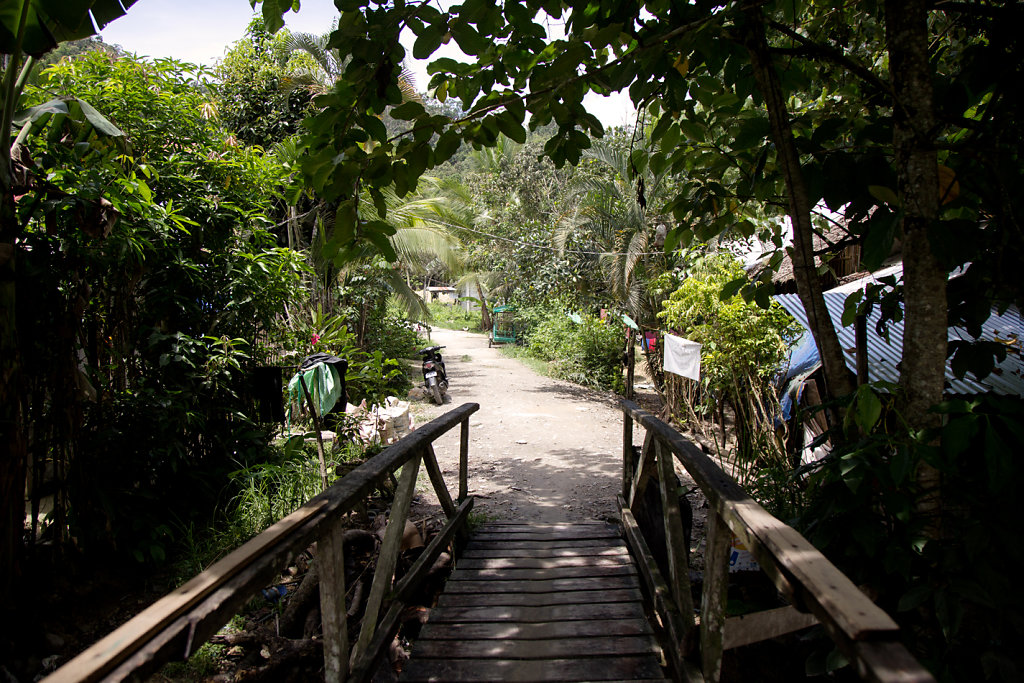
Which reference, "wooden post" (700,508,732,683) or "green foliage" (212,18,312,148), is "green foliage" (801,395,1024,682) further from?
"green foliage" (212,18,312,148)

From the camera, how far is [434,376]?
10594 mm

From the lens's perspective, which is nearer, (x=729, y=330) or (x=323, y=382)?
(x=323, y=382)

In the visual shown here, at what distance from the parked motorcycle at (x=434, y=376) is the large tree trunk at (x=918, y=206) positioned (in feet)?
29.5

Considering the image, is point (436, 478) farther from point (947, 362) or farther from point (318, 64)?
point (318, 64)

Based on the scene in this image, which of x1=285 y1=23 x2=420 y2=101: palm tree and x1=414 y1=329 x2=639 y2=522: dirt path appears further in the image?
x1=285 y1=23 x2=420 y2=101: palm tree

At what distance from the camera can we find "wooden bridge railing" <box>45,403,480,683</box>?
104cm

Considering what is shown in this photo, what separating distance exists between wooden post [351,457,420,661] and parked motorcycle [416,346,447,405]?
7.82 meters

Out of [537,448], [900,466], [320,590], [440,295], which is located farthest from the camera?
[440,295]

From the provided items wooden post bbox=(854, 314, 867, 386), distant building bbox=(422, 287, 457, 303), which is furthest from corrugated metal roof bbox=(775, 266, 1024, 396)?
distant building bbox=(422, 287, 457, 303)

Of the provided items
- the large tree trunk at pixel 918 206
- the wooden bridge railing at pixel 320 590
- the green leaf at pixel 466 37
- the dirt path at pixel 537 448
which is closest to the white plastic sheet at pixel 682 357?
the dirt path at pixel 537 448

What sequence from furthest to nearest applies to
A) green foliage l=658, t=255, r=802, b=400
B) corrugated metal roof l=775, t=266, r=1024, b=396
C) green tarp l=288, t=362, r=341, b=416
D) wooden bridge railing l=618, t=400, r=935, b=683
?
green foliage l=658, t=255, r=802, b=400 < green tarp l=288, t=362, r=341, b=416 < corrugated metal roof l=775, t=266, r=1024, b=396 < wooden bridge railing l=618, t=400, r=935, b=683

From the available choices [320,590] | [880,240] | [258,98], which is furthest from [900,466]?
[258,98]

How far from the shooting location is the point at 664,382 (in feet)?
30.5

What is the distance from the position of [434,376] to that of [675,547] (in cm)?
836
